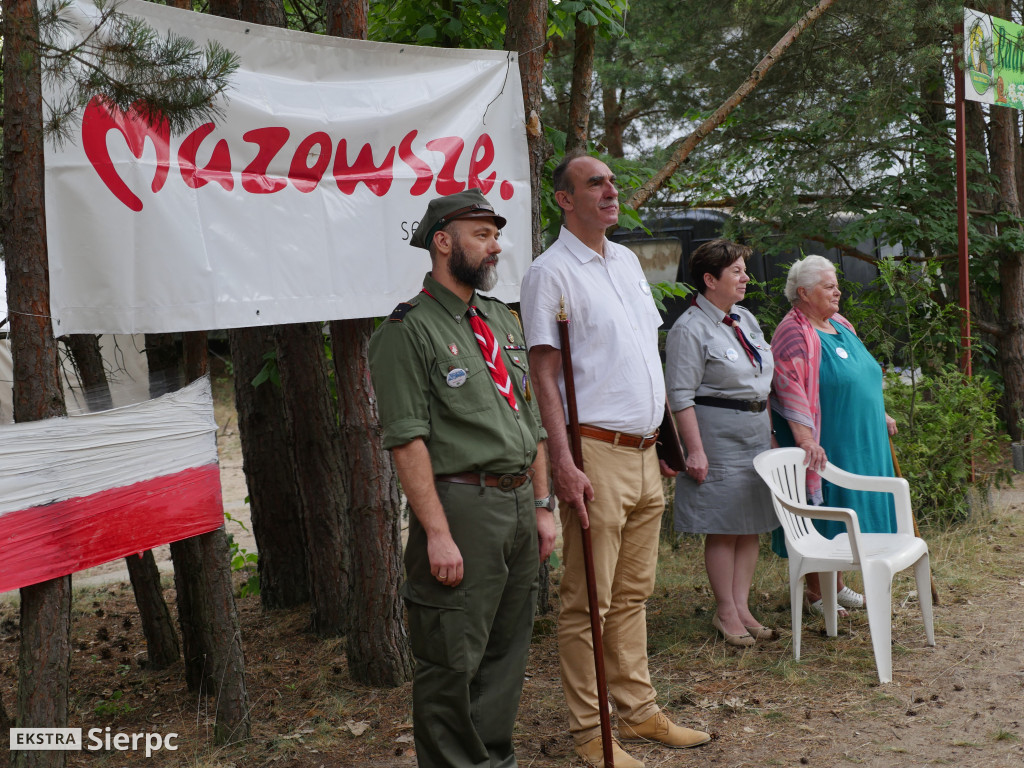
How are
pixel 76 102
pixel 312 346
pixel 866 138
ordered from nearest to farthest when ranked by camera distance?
pixel 76 102 → pixel 312 346 → pixel 866 138

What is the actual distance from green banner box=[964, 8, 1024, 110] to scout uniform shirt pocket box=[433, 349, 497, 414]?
5.69m

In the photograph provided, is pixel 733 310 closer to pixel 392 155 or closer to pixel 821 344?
pixel 821 344

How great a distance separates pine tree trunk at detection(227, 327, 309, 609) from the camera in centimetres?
579

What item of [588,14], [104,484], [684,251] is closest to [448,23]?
[588,14]

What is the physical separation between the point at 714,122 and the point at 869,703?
303 cm

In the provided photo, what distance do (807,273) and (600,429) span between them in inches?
74.0

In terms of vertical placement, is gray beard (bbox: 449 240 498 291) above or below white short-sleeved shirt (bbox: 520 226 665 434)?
above

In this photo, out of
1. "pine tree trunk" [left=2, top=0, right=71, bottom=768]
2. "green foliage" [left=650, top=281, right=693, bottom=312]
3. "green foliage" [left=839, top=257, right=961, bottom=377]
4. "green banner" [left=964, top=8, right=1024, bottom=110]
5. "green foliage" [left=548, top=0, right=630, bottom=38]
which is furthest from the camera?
"green banner" [left=964, top=8, right=1024, bottom=110]

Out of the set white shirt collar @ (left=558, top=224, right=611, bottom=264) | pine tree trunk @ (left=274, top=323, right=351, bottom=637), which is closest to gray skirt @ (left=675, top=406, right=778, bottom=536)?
white shirt collar @ (left=558, top=224, right=611, bottom=264)

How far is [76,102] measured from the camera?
307 cm

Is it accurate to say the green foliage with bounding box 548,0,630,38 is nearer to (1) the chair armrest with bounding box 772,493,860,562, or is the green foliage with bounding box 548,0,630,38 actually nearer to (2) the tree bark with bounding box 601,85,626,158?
(1) the chair armrest with bounding box 772,493,860,562

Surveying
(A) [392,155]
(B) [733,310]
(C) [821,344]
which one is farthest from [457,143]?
(C) [821,344]

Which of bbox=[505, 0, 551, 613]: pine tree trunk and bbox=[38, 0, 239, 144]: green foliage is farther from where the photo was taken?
bbox=[505, 0, 551, 613]: pine tree trunk

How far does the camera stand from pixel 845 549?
438 cm
